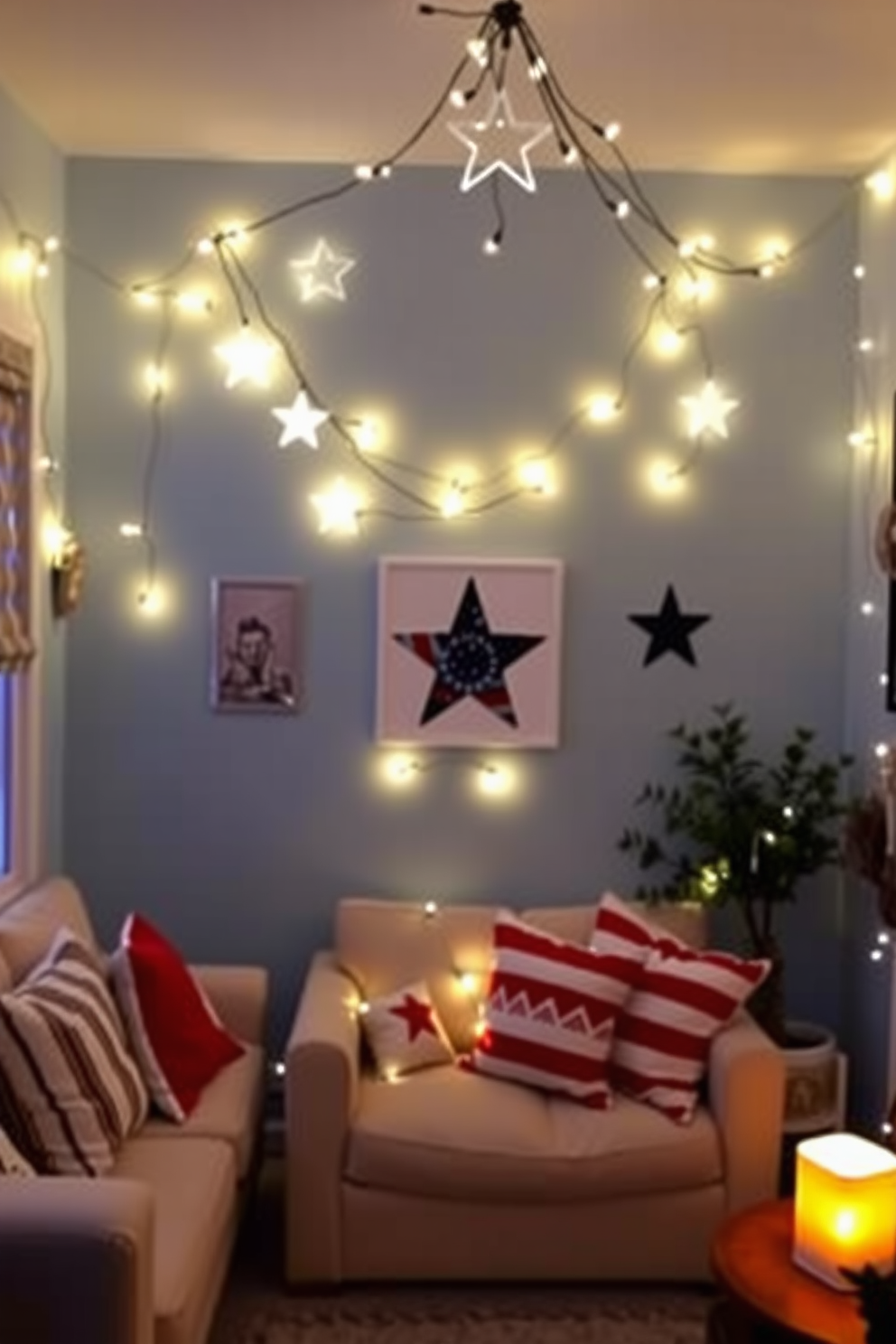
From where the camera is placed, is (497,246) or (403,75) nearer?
(403,75)

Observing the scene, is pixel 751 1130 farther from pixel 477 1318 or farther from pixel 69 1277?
pixel 69 1277

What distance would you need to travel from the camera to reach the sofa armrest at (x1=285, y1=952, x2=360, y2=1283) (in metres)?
3.37

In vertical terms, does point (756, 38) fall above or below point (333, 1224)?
above

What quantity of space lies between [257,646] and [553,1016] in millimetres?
1334

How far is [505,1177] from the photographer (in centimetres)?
336

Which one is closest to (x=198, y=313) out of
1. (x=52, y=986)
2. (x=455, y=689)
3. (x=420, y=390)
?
(x=420, y=390)

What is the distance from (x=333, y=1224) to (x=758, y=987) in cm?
123

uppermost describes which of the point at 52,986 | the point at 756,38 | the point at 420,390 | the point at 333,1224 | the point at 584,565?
the point at 756,38

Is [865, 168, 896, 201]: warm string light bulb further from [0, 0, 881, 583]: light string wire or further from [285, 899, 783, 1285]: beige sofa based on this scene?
[285, 899, 783, 1285]: beige sofa

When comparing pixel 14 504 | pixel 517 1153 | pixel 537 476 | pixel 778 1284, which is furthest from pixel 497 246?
pixel 778 1284

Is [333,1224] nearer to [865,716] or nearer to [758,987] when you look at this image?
[758,987]

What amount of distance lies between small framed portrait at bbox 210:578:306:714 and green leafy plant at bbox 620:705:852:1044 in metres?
1.04

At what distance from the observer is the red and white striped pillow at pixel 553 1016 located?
3.61m

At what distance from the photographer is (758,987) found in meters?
3.90
